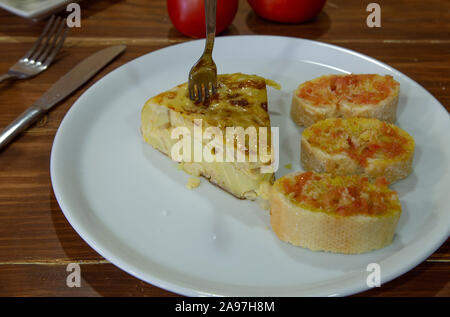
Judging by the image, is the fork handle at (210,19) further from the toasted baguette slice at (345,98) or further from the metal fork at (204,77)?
the toasted baguette slice at (345,98)

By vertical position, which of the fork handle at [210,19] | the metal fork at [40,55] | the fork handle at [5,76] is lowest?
the fork handle at [5,76]

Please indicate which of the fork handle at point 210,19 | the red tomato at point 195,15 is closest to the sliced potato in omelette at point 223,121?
the fork handle at point 210,19

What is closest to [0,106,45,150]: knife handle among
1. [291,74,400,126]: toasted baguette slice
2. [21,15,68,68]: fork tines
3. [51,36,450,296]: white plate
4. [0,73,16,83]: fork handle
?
[51,36,450,296]: white plate

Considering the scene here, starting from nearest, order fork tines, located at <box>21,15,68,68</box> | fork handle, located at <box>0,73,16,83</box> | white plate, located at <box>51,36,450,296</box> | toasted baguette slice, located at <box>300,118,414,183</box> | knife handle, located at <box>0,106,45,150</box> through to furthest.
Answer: white plate, located at <box>51,36,450,296</box>, toasted baguette slice, located at <box>300,118,414,183</box>, knife handle, located at <box>0,106,45,150</box>, fork handle, located at <box>0,73,16,83</box>, fork tines, located at <box>21,15,68,68</box>

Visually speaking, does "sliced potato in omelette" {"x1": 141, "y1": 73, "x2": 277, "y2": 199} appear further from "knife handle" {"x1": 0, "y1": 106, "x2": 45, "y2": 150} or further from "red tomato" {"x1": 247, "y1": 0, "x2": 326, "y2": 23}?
"red tomato" {"x1": 247, "y1": 0, "x2": 326, "y2": 23}

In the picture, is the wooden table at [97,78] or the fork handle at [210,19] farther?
the fork handle at [210,19]

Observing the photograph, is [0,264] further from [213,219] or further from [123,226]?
[213,219]

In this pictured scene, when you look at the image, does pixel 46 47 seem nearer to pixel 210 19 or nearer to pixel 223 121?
pixel 210 19
